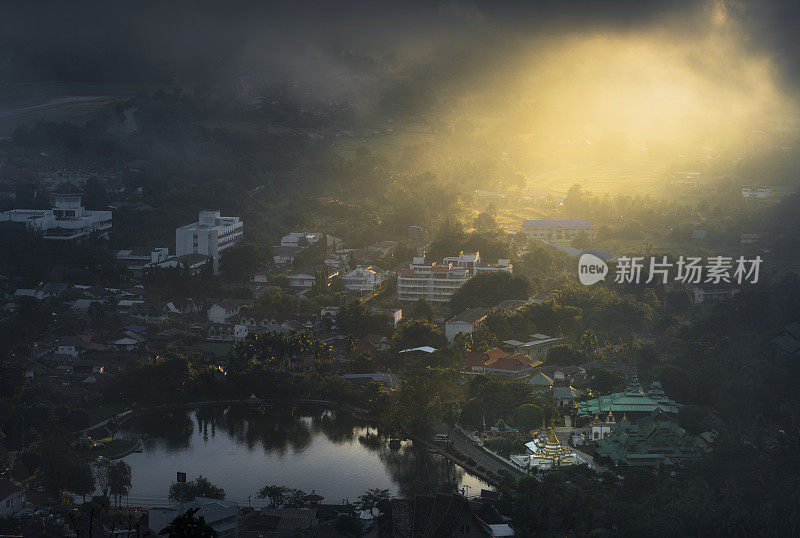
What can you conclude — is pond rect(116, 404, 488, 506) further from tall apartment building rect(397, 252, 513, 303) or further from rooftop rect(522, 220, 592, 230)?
rooftop rect(522, 220, 592, 230)

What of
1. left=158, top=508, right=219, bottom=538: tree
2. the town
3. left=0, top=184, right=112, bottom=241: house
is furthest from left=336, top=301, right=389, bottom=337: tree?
left=158, top=508, right=219, bottom=538: tree

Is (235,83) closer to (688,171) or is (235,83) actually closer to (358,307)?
(688,171)

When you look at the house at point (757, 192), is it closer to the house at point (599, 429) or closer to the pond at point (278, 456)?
the house at point (599, 429)

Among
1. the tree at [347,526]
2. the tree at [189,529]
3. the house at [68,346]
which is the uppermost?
the house at [68,346]

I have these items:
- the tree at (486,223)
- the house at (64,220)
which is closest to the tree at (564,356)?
the tree at (486,223)

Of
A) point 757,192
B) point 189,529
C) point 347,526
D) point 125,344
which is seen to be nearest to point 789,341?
point 347,526

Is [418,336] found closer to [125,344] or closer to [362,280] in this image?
[362,280]
